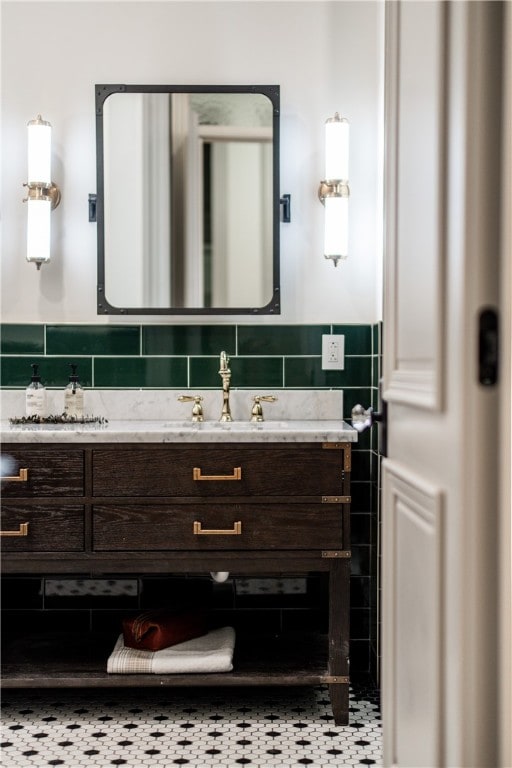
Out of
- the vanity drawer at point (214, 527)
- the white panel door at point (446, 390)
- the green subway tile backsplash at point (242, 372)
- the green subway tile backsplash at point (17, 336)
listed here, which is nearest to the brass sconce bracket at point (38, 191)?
the green subway tile backsplash at point (17, 336)

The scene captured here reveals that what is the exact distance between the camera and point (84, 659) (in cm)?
241

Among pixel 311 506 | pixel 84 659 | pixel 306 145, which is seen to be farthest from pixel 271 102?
pixel 84 659

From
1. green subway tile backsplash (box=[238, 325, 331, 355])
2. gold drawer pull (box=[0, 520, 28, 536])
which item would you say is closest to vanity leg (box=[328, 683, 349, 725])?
gold drawer pull (box=[0, 520, 28, 536])

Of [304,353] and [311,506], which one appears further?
[304,353]

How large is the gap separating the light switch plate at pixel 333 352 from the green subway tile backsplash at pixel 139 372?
466 millimetres

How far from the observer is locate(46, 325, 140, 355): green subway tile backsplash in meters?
2.71

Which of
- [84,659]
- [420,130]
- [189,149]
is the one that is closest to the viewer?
[420,130]

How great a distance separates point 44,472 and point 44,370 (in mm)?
565

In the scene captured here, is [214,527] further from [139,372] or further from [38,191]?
[38,191]

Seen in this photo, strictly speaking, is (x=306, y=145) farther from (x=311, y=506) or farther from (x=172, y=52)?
(x=311, y=506)

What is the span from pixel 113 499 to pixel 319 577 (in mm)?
838

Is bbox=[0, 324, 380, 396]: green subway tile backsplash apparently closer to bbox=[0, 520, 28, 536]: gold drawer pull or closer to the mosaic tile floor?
bbox=[0, 520, 28, 536]: gold drawer pull

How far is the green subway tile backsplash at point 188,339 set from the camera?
272 cm

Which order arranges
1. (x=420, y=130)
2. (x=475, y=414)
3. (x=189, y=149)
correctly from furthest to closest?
(x=189, y=149) → (x=420, y=130) → (x=475, y=414)
